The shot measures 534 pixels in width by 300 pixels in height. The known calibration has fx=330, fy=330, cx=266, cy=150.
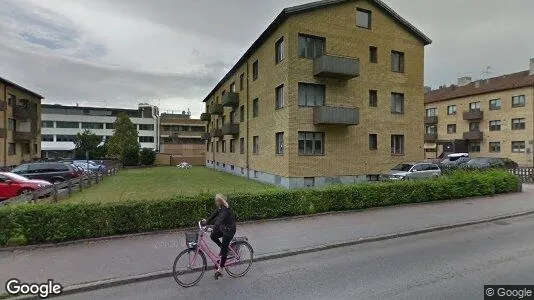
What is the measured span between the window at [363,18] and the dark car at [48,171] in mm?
21008

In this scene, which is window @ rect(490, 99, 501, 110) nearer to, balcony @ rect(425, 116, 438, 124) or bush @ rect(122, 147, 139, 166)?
→ balcony @ rect(425, 116, 438, 124)

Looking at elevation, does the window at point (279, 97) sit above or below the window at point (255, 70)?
below

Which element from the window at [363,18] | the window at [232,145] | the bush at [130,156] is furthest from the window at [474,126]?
the bush at [130,156]

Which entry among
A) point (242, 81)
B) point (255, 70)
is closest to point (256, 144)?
point (255, 70)

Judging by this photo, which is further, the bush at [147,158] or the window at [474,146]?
the bush at [147,158]

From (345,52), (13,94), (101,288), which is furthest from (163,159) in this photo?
(101,288)

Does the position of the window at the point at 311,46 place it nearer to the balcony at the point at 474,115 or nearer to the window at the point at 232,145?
the window at the point at 232,145

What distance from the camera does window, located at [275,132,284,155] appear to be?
2083cm

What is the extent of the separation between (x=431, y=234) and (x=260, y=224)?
4.80 m

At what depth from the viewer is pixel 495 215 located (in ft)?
37.1

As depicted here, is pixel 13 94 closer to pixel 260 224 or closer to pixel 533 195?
pixel 260 224

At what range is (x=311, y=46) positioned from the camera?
20.7 m

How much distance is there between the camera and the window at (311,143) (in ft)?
66.4

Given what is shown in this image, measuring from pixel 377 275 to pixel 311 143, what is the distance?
14.9 meters
